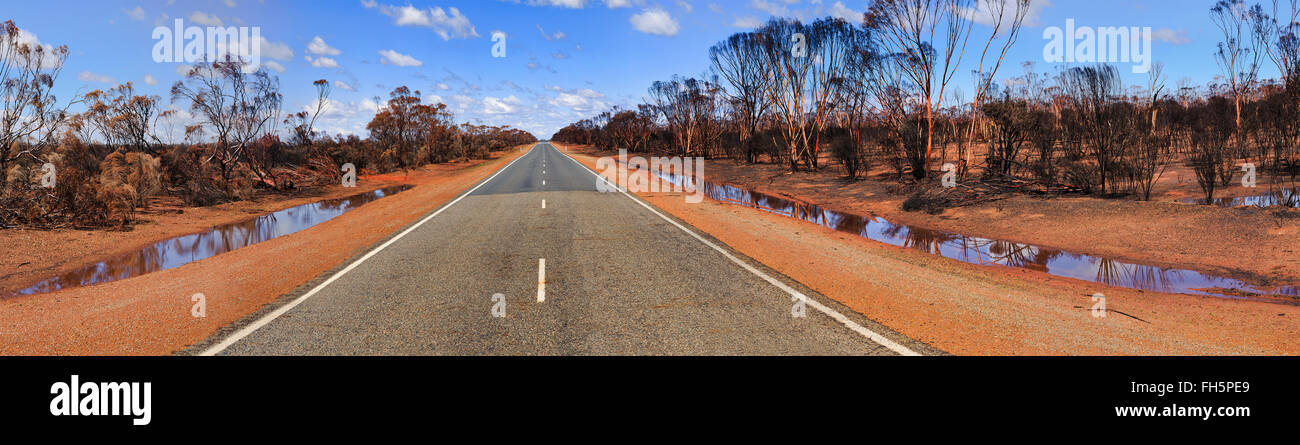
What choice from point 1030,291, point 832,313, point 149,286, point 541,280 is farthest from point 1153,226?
point 149,286

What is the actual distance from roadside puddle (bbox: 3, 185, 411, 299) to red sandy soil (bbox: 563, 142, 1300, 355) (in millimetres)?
10428

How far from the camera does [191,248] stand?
493 inches

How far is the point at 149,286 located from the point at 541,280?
5.78 m

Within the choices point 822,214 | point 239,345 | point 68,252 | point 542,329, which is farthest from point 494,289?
point 822,214

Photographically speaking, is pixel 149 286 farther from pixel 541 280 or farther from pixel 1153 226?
pixel 1153 226

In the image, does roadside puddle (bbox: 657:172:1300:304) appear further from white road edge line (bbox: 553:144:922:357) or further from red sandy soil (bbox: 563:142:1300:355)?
white road edge line (bbox: 553:144:922:357)

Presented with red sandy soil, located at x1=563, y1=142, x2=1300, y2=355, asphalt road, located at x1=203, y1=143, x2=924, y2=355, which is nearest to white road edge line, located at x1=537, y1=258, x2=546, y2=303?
asphalt road, located at x1=203, y1=143, x2=924, y2=355

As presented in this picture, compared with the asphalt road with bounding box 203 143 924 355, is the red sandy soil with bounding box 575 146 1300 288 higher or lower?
higher

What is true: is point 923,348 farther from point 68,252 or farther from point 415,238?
point 68,252

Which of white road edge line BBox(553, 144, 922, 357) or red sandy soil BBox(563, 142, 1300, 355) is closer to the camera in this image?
white road edge line BBox(553, 144, 922, 357)

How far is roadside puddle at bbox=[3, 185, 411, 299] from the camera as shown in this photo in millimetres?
9477

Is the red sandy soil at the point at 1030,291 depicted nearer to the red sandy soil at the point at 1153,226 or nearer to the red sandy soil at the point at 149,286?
the red sandy soil at the point at 1153,226

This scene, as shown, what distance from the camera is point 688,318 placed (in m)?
5.55
